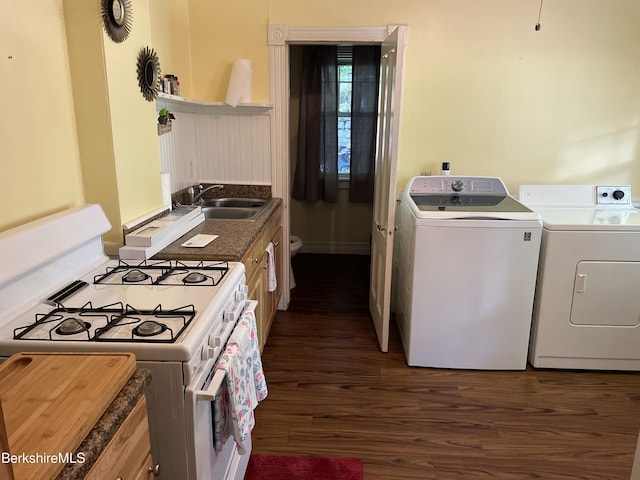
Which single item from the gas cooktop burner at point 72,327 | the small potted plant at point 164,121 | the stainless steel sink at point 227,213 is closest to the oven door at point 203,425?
the gas cooktop burner at point 72,327

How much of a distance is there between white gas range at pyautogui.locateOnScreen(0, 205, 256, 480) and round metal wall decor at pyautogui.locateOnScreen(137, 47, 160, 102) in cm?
68

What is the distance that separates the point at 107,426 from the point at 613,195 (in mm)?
3425

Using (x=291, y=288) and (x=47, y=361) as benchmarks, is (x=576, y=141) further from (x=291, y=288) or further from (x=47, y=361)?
(x=47, y=361)

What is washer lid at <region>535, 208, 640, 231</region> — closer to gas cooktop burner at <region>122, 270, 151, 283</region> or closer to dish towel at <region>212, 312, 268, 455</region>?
dish towel at <region>212, 312, 268, 455</region>

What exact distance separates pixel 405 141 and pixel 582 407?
6.48 ft

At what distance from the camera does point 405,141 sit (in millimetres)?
3482

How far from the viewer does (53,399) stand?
39.6 inches

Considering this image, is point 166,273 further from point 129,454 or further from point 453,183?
point 453,183

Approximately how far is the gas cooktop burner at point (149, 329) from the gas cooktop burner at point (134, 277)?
440mm

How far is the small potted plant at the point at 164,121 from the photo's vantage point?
2.75 meters

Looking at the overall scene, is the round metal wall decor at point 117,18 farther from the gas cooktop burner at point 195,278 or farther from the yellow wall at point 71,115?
the gas cooktop burner at point 195,278

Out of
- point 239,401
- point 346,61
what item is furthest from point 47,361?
point 346,61

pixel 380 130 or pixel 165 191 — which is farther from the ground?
pixel 380 130

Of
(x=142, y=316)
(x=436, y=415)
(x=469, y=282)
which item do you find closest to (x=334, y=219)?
(x=469, y=282)
